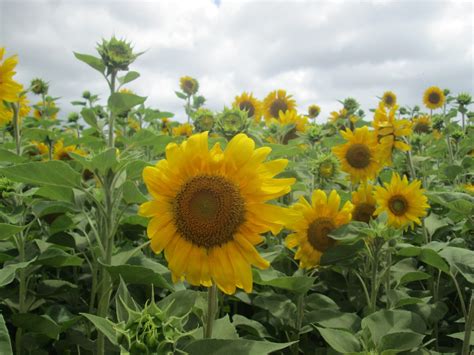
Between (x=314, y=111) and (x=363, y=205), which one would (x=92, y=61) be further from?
(x=314, y=111)

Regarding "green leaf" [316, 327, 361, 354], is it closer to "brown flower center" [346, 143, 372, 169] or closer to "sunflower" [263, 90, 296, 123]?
"brown flower center" [346, 143, 372, 169]

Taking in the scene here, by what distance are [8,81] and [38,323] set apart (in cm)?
202

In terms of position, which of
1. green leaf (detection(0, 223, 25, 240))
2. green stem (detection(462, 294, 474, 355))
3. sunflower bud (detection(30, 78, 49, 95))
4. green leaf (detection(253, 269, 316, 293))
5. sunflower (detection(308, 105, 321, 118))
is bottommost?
green stem (detection(462, 294, 474, 355))

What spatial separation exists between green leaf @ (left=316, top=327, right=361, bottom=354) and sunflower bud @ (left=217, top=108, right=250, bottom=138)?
1.30 metres

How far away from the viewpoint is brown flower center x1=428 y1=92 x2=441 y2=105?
9992mm

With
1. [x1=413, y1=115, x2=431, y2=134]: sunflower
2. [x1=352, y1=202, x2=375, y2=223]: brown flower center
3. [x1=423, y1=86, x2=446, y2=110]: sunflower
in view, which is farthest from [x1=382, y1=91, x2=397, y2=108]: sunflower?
[x1=352, y1=202, x2=375, y2=223]: brown flower center

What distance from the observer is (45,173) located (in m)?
1.85

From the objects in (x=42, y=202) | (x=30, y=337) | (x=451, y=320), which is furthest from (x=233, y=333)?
(x=451, y=320)

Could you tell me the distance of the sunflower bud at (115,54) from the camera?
2.63m

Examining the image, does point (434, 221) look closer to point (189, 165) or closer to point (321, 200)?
point (321, 200)

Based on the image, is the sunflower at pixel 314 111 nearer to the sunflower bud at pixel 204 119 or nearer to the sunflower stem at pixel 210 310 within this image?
the sunflower bud at pixel 204 119

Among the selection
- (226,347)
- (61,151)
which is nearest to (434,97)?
(61,151)

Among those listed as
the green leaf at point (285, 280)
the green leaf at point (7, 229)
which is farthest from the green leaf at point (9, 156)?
the green leaf at point (285, 280)

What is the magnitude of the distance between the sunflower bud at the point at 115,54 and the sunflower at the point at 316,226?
1276 millimetres
